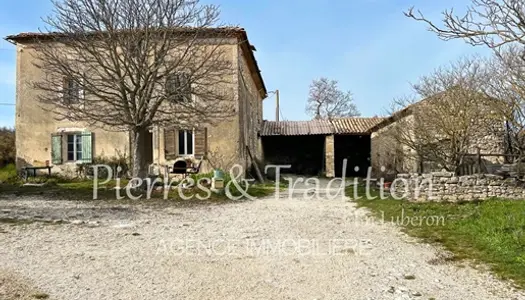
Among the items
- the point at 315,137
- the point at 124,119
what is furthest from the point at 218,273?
the point at 315,137

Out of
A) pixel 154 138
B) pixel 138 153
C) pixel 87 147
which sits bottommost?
pixel 138 153

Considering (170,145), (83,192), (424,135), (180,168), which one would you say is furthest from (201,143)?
(424,135)

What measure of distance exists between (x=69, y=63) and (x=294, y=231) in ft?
31.6

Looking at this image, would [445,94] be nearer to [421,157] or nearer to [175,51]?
[421,157]

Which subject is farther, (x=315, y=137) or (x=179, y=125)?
(x=315, y=137)

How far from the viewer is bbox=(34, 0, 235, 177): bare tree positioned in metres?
11.9

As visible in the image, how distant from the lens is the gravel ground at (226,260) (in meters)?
4.29

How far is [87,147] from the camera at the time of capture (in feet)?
54.1

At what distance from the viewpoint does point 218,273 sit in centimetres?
487

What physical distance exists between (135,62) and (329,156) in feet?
38.7

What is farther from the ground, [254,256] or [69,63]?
[69,63]

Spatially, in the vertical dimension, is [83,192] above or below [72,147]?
below

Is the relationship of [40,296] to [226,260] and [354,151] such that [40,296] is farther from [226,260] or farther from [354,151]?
[354,151]

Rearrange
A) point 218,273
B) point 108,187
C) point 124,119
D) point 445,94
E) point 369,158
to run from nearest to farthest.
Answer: point 218,273
point 445,94
point 124,119
point 108,187
point 369,158
